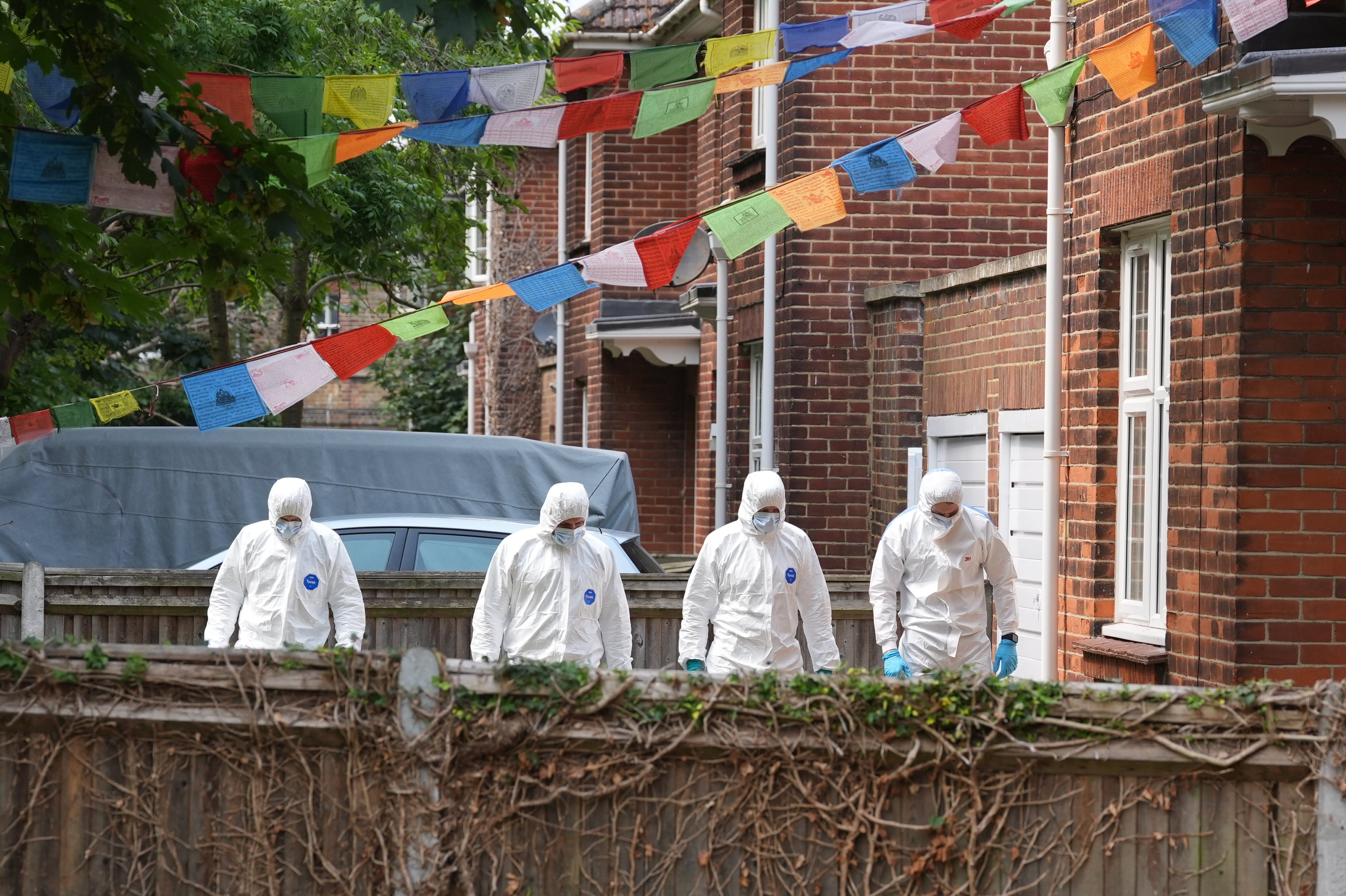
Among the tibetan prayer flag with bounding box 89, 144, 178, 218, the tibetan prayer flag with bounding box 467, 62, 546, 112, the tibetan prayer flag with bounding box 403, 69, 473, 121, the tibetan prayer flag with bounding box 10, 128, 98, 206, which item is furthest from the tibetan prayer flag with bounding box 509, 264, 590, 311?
the tibetan prayer flag with bounding box 10, 128, 98, 206

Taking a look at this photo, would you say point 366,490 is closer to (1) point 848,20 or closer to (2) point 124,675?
(1) point 848,20

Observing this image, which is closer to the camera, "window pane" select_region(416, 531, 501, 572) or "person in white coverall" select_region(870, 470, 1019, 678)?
"person in white coverall" select_region(870, 470, 1019, 678)

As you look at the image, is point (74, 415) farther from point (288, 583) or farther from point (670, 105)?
point (670, 105)

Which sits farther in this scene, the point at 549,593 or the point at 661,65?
the point at 661,65

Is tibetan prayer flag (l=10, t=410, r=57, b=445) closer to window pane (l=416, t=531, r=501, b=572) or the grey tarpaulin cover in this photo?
the grey tarpaulin cover

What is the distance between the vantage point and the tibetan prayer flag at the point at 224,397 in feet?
28.8

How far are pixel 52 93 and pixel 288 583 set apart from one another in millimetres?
2583

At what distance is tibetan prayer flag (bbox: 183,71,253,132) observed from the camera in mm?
7137

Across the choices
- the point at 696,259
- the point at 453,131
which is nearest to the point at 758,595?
the point at 453,131

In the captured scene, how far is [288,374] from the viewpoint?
887 centimetres

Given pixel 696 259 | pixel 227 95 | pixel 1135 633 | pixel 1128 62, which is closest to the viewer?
pixel 227 95

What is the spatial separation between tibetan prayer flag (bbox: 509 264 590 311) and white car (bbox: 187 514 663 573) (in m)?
1.80

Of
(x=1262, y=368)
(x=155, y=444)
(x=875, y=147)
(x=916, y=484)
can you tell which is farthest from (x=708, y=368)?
(x=1262, y=368)

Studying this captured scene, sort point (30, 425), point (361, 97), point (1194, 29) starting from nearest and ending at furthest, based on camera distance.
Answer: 1. point (1194, 29)
2. point (361, 97)
3. point (30, 425)
